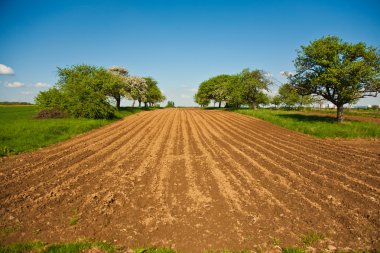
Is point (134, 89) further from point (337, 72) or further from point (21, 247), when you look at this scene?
point (21, 247)

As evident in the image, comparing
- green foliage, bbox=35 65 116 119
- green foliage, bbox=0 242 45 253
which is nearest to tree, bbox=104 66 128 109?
green foliage, bbox=35 65 116 119

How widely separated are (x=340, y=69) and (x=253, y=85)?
113 ft

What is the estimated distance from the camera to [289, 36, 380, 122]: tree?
24281 mm

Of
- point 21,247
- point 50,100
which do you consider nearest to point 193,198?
point 21,247

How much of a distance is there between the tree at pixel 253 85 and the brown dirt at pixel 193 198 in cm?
4660

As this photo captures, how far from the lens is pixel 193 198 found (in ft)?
26.0

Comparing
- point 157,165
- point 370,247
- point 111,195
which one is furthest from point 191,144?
point 370,247

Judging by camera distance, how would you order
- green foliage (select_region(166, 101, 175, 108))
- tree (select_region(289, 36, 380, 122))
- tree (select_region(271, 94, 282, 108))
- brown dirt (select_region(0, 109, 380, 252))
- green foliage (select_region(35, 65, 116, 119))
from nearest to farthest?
brown dirt (select_region(0, 109, 380, 252)), tree (select_region(289, 36, 380, 122)), green foliage (select_region(35, 65, 116, 119)), tree (select_region(271, 94, 282, 108)), green foliage (select_region(166, 101, 175, 108))

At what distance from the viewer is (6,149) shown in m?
14.1

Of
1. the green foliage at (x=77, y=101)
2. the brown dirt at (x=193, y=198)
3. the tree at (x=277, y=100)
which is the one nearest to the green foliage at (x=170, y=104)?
the tree at (x=277, y=100)

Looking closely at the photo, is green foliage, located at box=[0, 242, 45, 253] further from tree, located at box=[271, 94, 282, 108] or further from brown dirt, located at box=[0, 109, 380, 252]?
tree, located at box=[271, 94, 282, 108]

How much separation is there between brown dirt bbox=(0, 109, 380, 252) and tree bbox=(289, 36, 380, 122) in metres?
13.9

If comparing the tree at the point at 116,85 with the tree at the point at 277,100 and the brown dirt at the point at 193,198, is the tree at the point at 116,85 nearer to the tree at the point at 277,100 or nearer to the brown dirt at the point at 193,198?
the brown dirt at the point at 193,198

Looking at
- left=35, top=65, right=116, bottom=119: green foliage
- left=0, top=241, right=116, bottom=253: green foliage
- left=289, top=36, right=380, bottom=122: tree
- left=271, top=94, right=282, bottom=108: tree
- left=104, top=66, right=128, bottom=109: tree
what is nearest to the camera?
left=0, top=241, right=116, bottom=253: green foliage
